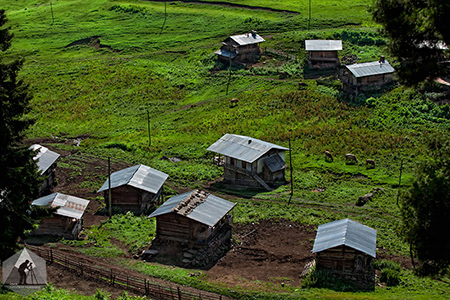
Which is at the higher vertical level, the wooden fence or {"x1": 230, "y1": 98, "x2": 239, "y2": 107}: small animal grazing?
the wooden fence

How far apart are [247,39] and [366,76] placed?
1081 inches

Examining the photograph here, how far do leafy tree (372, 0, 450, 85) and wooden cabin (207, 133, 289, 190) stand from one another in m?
33.5

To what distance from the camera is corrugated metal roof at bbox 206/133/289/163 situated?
5759cm

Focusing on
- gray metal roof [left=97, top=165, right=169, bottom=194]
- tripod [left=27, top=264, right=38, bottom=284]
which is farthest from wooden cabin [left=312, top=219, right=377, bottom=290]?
gray metal roof [left=97, top=165, right=169, bottom=194]

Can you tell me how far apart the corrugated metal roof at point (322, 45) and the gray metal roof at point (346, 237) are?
53343 mm

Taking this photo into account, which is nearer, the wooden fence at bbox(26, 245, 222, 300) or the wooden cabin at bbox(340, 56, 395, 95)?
the wooden fence at bbox(26, 245, 222, 300)

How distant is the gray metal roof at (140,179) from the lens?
166 ft

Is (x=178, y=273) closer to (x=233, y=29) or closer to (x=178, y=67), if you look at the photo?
(x=178, y=67)

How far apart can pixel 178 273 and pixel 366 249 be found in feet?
44.0

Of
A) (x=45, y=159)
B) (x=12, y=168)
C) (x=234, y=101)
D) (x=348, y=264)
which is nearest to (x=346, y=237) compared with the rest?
(x=348, y=264)

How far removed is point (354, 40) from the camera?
97.8 m

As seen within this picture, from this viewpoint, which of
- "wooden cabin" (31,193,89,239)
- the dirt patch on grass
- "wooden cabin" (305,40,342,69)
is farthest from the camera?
"wooden cabin" (305,40,342,69)

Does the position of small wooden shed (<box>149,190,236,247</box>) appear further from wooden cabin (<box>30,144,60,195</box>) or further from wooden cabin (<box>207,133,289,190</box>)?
wooden cabin (<box>30,144,60,195</box>)

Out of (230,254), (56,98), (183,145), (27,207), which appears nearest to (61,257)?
(27,207)
